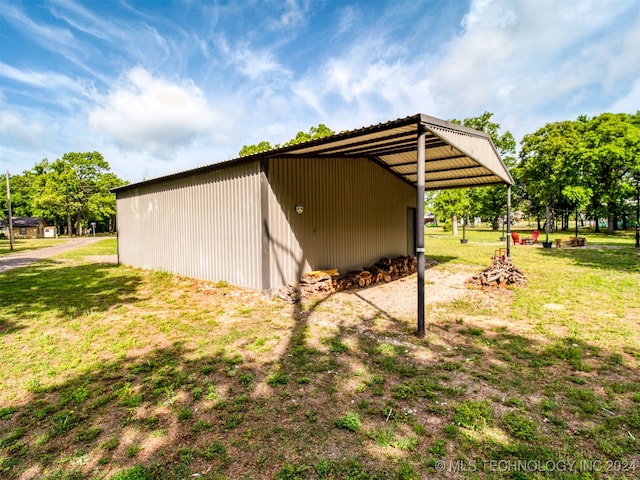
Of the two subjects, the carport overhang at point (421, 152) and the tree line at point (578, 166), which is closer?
the carport overhang at point (421, 152)

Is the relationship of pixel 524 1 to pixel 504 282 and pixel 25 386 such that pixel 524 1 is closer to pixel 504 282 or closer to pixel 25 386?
pixel 504 282

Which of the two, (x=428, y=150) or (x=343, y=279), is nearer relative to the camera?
(x=428, y=150)

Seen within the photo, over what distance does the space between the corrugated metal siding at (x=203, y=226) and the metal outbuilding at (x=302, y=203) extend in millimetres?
28

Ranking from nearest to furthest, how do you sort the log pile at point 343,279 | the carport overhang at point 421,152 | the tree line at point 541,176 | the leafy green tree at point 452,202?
the carport overhang at point 421,152
the log pile at point 343,279
the tree line at point 541,176
the leafy green tree at point 452,202

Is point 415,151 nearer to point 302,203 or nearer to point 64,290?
point 302,203

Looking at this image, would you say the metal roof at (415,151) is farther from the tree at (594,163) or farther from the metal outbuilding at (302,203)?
the tree at (594,163)

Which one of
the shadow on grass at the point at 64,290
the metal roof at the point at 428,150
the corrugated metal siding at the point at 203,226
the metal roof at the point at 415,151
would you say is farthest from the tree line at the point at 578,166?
the shadow on grass at the point at 64,290

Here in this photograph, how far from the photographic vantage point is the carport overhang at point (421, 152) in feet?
15.0

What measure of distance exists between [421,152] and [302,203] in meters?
3.54

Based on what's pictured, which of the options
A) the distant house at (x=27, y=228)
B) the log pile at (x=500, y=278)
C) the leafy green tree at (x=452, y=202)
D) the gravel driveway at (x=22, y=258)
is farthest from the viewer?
the distant house at (x=27, y=228)

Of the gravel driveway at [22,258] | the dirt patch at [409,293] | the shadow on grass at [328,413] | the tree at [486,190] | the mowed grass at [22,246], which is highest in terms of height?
the tree at [486,190]

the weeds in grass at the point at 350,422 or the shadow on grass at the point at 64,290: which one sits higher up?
the shadow on grass at the point at 64,290

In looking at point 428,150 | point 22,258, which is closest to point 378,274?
point 428,150

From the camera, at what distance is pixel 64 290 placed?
7.55 metres
